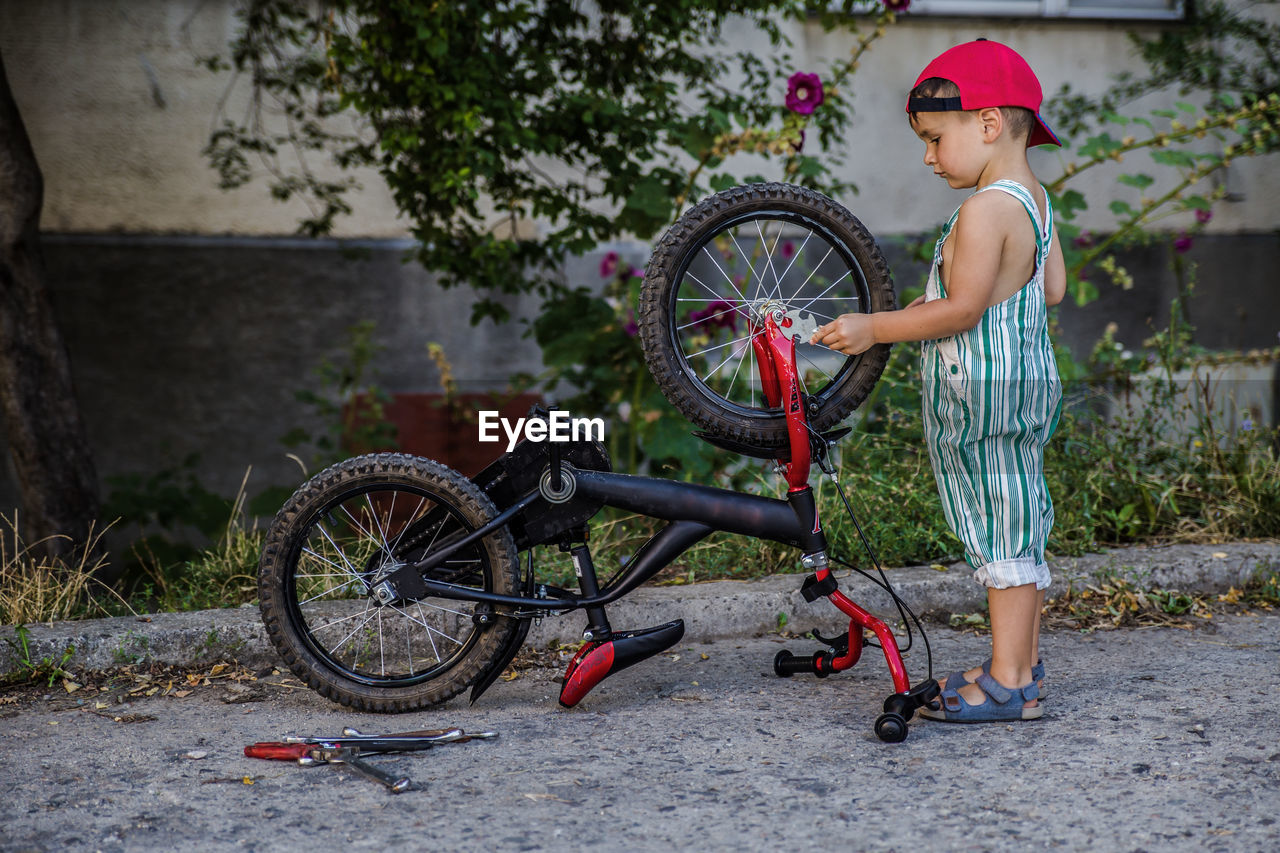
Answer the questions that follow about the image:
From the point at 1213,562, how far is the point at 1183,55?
4.01 m

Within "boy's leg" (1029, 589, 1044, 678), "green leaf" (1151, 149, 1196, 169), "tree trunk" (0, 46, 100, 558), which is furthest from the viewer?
"green leaf" (1151, 149, 1196, 169)

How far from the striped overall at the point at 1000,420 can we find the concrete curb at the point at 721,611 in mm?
777

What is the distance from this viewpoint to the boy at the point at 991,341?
2393mm

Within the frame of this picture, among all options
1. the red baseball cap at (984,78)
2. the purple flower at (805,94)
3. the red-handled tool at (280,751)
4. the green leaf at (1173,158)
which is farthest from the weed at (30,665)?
the green leaf at (1173,158)

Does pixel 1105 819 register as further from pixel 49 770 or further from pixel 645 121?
pixel 645 121

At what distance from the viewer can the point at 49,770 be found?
2320 mm

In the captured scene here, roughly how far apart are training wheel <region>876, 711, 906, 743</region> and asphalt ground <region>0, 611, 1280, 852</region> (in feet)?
0.11

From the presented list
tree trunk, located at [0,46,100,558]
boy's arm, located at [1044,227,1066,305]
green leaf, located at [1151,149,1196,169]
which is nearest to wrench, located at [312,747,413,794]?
boy's arm, located at [1044,227,1066,305]

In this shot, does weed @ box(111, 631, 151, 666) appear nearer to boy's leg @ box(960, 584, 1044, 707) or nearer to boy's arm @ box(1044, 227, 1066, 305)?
boy's leg @ box(960, 584, 1044, 707)

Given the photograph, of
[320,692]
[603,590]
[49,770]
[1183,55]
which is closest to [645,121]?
[603,590]

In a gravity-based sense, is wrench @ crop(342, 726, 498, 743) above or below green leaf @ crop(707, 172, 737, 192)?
below

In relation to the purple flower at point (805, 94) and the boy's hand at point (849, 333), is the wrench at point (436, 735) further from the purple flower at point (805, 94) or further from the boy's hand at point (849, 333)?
the purple flower at point (805, 94)

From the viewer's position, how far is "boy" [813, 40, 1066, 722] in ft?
7.85

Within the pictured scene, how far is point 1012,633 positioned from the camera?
254cm
